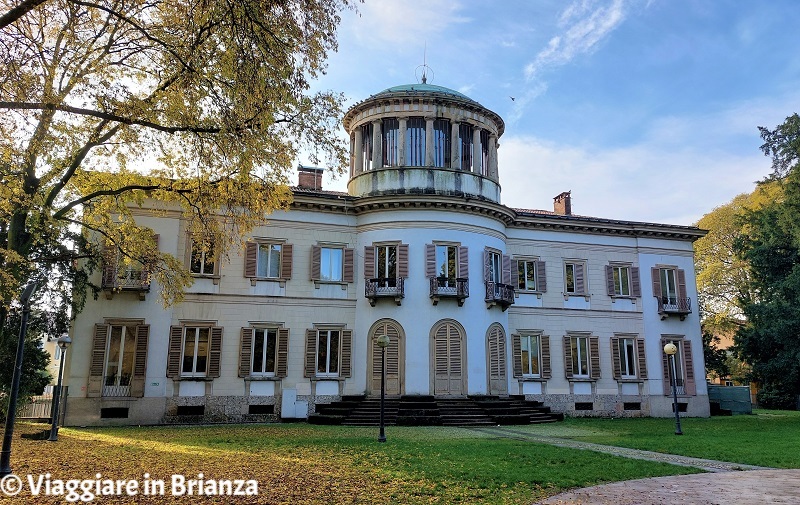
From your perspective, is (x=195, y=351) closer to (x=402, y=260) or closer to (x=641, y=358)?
(x=402, y=260)

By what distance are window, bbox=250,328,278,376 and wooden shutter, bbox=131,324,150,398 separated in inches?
160

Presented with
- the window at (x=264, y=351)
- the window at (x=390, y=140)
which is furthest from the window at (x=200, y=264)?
the window at (x=390, y=140)

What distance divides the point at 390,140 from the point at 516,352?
1136 cm

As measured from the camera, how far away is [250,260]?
23641 millimetres

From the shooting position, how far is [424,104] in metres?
25.3

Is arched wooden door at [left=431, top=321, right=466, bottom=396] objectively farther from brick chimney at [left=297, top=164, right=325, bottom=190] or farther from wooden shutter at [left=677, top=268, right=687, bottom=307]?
wooden shutter at [left=677, top=268, right=687, bottom=307]

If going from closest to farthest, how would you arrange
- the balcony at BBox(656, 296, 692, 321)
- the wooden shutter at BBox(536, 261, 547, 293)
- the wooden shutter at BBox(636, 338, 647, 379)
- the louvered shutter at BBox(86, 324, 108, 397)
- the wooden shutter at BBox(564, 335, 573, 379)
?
the louvered shutter at BBox(86, 324, 108, 397)
the wooden shutter at BBox(564, 335, 573, 379)
the wooden shutter at BBox(536, 261, 547, 293)
the wooden shutter at BBox(636, 338, 647, 379)
the balcony at BBox(656, 296, 692, 321)

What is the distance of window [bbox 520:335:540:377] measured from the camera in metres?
26.3

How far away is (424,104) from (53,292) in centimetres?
1685

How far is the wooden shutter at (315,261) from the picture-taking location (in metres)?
24.2

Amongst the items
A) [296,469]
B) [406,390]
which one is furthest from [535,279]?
[296,469]

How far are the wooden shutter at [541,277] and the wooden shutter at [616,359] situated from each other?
4.35 metres

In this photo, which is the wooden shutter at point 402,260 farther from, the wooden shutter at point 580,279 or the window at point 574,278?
the wooden shutter at point 580,279

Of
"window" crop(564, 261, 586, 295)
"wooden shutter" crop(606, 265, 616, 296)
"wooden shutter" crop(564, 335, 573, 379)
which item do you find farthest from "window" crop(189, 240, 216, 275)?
"wooden shutter" crop(606, 265, 616, 296)
